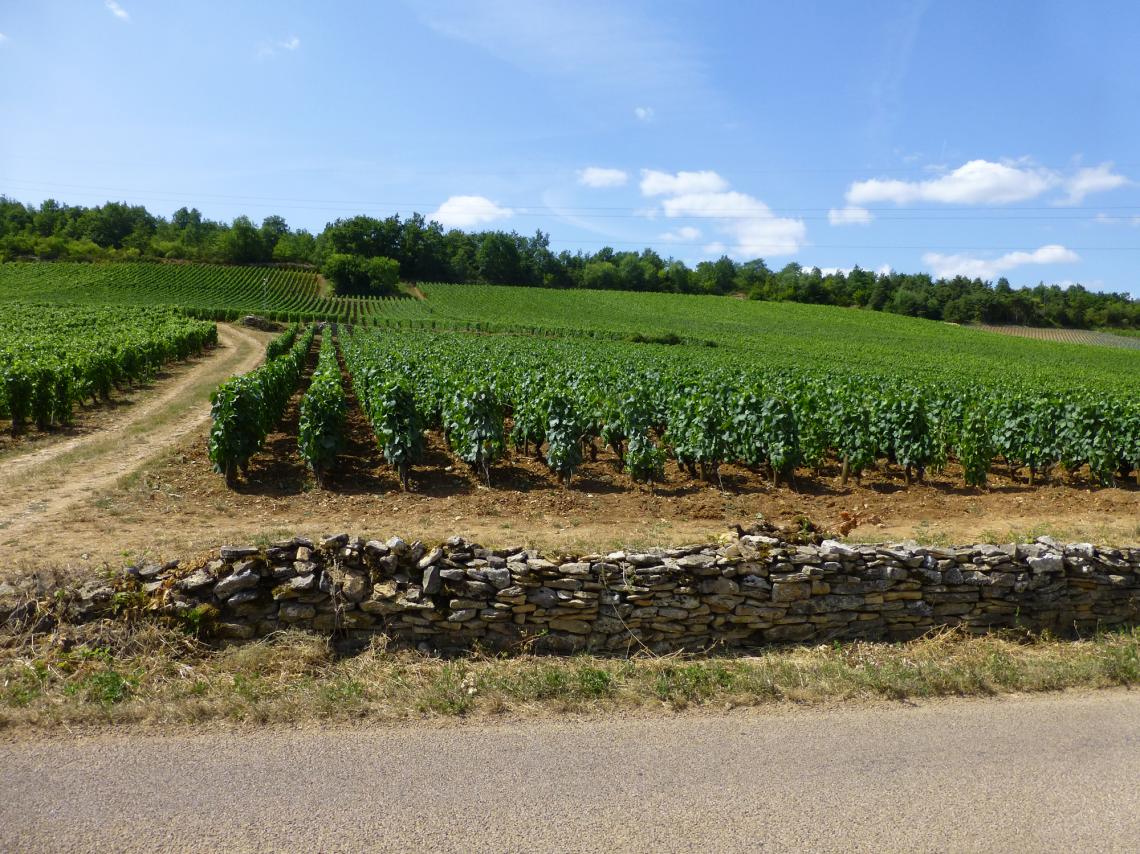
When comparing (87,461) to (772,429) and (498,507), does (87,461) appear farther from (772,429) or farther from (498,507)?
(772,429)

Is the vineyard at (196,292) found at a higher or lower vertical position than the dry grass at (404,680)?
higher

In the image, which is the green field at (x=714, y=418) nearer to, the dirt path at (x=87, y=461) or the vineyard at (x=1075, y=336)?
the dirt path at (x=87, y=461)

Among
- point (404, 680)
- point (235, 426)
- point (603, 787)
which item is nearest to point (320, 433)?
point (235, 426)

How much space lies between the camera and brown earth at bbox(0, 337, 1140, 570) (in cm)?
923

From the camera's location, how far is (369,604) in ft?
19.6

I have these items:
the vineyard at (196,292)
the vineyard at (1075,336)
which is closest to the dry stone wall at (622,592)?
the vineyard at (196,292)

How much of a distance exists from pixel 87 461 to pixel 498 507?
847 cm

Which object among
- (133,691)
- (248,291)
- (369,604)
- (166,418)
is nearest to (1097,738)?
(369,604)

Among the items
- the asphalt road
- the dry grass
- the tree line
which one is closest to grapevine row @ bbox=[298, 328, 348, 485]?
the dry grass

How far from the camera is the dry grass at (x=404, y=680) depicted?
4.86 m

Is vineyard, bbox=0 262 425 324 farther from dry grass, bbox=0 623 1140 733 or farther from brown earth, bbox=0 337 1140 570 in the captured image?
dry grass, bbox=0 623 1140 733

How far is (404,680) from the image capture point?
5.43m

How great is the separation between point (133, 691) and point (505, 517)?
20.6 feet

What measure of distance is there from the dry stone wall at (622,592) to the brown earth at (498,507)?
1.98m
